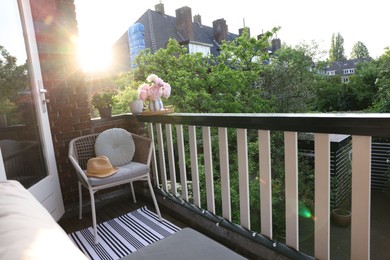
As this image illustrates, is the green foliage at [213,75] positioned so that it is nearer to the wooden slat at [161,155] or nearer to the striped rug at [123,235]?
the wooden slat at [161,155]

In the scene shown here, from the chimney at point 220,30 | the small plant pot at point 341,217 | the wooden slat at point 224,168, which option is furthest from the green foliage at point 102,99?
the chimney at point 220,30

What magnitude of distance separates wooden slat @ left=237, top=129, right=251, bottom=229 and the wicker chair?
912mm

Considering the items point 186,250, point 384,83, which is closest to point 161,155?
point 186,250

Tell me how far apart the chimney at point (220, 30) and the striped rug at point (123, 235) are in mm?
15164

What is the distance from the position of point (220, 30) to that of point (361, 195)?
1637 cm

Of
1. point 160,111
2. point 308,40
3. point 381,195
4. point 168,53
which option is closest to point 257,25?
point 308,40

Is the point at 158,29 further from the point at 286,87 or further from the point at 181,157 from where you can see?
the point at 181,157

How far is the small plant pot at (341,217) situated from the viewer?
237 inches

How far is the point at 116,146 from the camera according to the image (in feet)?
8.40

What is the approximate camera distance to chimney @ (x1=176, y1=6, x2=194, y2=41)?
14109 millimetres

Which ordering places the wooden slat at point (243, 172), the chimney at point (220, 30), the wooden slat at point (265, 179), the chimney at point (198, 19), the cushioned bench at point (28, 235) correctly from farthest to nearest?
the chimney at point (198, 19) → the chimney at point (220, 30) → the wooden slat at point (243, 172) → the wooden slat at point (265, 179) → the cushioned bench at point (28, 235)

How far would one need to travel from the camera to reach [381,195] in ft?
23.4

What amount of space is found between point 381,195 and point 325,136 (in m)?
7.65

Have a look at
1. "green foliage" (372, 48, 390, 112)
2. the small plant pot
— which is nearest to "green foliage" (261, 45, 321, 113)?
"green foliage" (372, 48, 390, 112)
